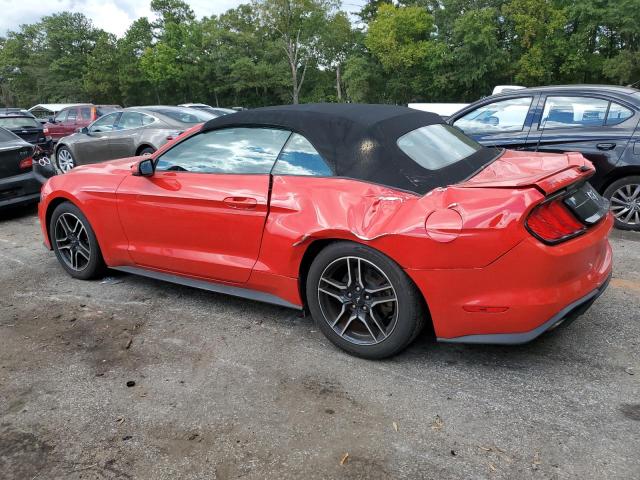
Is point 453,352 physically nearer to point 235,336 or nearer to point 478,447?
point 478,447

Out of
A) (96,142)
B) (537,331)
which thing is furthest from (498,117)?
(96,142)

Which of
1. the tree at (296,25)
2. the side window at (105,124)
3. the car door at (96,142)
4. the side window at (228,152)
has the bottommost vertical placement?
the car door at (96,142)

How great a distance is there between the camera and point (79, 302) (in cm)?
405

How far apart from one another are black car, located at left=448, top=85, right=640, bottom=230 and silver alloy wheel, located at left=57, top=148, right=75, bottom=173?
354 inches

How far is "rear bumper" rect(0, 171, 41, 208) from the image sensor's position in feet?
22.9

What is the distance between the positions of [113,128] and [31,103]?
72093 mm

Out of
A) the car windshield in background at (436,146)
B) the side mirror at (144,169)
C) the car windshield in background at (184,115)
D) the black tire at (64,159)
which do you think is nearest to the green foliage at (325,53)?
the car windshield in background at (184,115)

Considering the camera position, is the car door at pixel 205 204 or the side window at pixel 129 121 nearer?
the car door at pixel 205 204

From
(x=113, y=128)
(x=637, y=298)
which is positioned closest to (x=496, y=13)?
(x=113, y=128)

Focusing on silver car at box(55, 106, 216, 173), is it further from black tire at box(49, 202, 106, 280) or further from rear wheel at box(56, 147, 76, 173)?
black tire at box(49, 202, 106, 280)

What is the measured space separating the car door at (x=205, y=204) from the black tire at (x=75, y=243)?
55cm

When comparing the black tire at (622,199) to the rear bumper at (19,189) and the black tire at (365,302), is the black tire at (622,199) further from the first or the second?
the rear bumper at (19,189)

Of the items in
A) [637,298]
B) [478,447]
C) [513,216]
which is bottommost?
[637,298]

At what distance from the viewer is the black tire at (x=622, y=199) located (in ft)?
17.2
